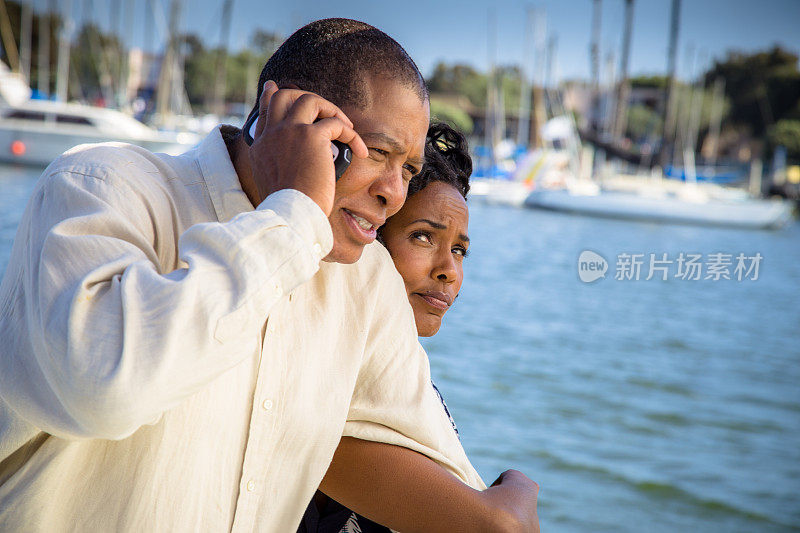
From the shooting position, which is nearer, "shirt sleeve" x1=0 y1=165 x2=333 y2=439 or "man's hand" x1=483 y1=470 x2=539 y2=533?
"shirt sleeve" x1=0 y1=165 x2=333 y2=439

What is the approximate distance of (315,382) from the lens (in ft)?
5.33

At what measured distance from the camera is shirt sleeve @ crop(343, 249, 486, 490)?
1.76 m

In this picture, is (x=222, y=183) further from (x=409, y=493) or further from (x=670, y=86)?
(x=670, y=86)

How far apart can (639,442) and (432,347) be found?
A: 3753 millimetres

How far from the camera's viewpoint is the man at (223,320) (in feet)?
3.96

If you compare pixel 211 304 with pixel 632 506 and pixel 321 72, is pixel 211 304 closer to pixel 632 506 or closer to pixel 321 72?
pixel 321 72

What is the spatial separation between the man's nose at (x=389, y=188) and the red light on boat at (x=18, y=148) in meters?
28.9

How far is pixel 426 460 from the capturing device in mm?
1777

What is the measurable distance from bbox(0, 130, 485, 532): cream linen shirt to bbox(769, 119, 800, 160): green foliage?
6035 centimetres

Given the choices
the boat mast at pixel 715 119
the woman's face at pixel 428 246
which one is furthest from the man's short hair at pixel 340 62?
the boat mast at pixel 715 119

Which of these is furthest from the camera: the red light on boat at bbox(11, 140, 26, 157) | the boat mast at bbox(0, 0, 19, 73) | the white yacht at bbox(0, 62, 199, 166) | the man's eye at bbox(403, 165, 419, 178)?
the boat mast at bbox(0, 0, 19, 73)

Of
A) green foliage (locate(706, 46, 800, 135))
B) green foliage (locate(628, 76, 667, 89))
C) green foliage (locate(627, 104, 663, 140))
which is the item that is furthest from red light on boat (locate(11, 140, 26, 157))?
green foliage (locate(628, 76, 667, 89))

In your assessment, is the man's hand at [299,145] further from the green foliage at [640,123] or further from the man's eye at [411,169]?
the green foliage at [640,123]

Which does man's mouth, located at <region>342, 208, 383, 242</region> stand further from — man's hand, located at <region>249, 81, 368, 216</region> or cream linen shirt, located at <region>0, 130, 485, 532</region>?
man's hand, located at <region>249, 81, 368, 216</region>
